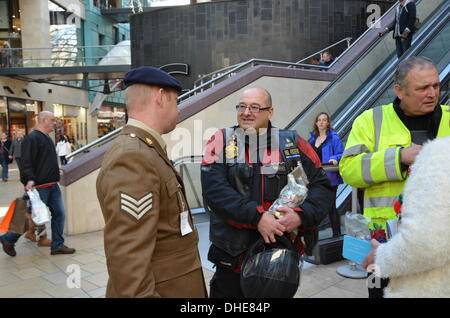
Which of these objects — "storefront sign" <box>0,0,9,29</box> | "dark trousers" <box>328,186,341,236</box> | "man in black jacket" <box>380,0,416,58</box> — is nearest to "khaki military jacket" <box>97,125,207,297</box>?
"dark trousers" <box>328,186,341,236</box>

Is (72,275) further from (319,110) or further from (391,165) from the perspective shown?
(319,110)

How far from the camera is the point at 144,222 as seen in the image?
1.46 meters

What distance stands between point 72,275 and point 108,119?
36.0m

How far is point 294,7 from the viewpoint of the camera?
13094 millimetres

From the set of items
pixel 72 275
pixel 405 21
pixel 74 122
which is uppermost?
pixel 405 21

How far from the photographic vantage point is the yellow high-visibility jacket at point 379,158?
1970 mm

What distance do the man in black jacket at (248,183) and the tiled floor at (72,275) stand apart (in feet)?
5.52

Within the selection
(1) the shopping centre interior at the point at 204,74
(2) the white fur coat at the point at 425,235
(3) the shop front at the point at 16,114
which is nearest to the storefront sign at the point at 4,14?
(1) the shopping centre interior at the point at 204,74

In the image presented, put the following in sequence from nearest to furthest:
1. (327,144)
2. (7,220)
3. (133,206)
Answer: (133,206) < (7,220) < (327,144)

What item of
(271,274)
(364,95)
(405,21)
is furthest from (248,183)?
(405,21)

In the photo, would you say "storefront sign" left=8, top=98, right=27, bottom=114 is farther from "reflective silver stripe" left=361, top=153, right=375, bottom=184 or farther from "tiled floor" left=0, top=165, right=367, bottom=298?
"reflective silver stripe" left=361, top=153, right=375, bottom=184

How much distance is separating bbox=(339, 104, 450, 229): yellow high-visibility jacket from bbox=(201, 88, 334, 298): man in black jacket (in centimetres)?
29

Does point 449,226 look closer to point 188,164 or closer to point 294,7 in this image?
point 188,164

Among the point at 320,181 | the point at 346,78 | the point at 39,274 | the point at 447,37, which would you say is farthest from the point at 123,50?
the point at 320,181
